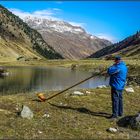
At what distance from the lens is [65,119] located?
22562 mm

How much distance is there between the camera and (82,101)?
29.4 meters

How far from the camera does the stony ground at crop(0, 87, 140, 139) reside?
763 inches

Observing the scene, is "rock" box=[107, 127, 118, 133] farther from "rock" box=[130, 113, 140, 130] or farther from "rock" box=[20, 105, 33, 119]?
"rock" box=[20, 105, 33, 119]

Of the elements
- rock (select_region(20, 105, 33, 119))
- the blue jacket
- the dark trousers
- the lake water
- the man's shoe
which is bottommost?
the lake water

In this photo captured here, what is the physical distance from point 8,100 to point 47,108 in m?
3.93

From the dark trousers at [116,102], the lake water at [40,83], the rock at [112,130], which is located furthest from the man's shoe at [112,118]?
the lake water at [40,83]

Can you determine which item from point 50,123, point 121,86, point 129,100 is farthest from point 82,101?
point 50,123

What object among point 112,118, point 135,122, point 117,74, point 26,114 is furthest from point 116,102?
point 26,114

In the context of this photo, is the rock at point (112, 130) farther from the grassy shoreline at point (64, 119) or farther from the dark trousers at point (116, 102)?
the dark trousers at point (116, 102)

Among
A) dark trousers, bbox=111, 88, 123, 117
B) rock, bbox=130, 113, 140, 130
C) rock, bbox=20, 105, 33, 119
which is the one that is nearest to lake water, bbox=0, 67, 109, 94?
rock, bbox=20, 105, 33, 119

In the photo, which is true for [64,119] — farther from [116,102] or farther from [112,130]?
[116,102]

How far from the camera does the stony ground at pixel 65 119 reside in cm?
1939

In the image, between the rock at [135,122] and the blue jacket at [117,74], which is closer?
the rock at [135,122]

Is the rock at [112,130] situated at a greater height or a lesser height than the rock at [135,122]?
lesser
